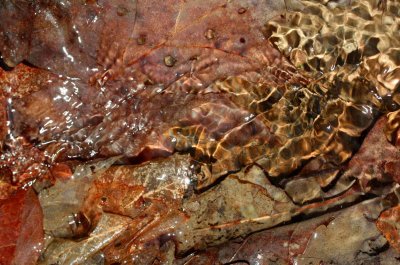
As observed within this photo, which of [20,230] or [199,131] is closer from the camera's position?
[20,230]

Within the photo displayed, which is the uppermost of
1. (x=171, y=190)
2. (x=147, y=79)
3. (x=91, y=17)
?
(x=91, y=17)

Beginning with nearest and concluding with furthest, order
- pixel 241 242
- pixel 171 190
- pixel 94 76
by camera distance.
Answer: pixel 241 242, pixel 171 190, pixel 94 76

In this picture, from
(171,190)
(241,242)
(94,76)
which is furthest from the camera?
(94,76)

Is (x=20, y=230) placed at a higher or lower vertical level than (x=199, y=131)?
higher

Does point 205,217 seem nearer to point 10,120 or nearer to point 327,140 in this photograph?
point 327,140

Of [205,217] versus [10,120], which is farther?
[10,120]

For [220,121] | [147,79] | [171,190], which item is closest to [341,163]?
[220,121]

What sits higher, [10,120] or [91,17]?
[91,17]
